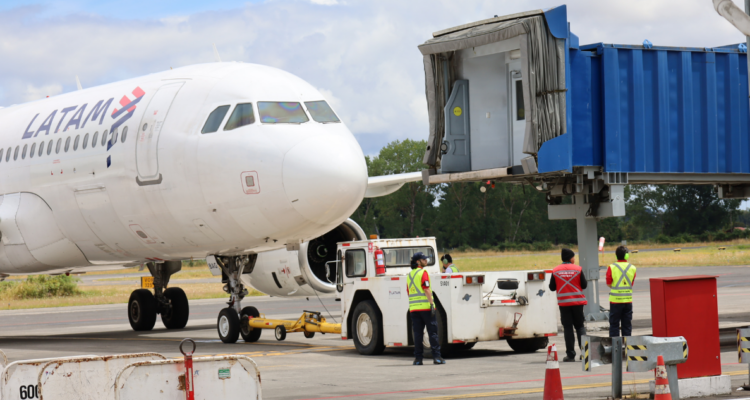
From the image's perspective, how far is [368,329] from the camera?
1426 cm

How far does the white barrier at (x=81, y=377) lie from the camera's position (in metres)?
7.25

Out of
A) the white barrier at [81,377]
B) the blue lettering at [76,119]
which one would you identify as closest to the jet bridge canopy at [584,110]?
the blue lettering at [76,119]

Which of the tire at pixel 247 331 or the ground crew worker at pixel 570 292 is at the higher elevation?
the ground crew worker at pixel 570 292

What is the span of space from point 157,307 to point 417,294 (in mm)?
9757

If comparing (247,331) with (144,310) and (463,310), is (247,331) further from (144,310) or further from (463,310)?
(144,310)

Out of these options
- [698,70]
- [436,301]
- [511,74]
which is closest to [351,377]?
[436,301]

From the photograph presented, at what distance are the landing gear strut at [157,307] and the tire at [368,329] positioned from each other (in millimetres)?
6922

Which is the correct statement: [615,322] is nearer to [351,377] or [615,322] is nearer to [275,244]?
[351,377]

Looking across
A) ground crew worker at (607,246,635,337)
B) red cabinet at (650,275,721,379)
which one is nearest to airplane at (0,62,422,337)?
ground crew worker at (607,246,635,337)

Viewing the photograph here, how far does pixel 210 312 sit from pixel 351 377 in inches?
698

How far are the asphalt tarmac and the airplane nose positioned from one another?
221 centimetres

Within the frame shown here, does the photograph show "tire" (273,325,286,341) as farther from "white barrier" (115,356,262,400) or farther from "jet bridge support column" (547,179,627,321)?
"white barrier" (115,356,262,400)

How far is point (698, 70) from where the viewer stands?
56.3 feet

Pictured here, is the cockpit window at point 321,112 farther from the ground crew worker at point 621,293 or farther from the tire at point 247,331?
the ground crew worker at point 621,293
